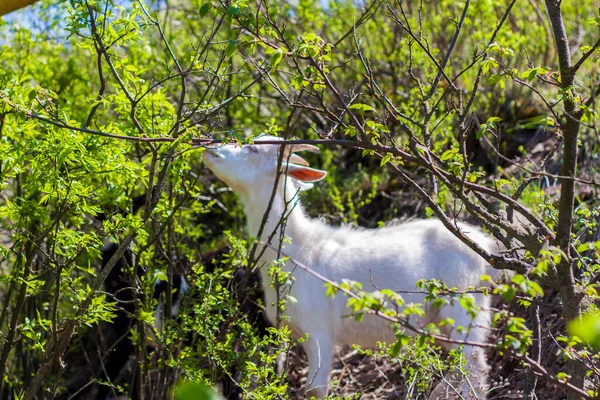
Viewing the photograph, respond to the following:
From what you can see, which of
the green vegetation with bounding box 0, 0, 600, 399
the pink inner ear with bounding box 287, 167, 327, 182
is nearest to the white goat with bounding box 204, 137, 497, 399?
the pink inner ear with bounding box 287, 167, 327, 182

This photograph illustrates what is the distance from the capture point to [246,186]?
5512 mm

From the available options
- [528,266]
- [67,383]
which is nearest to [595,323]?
[528,266]

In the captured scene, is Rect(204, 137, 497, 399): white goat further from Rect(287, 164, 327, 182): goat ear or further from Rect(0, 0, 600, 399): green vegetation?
Rect(0, 0, 600, 399): green vegetation

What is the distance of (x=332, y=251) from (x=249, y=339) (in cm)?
126

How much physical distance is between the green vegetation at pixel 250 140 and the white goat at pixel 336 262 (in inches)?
9.7

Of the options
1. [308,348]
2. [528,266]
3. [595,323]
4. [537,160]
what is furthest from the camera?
[537,160]

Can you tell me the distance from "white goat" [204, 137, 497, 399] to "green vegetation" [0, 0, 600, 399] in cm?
25

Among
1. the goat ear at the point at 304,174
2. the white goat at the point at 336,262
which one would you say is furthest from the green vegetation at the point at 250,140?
the goat ear at the point at 304,174

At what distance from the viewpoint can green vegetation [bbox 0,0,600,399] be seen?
2.99 meters

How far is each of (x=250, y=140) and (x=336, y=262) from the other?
2.32 m

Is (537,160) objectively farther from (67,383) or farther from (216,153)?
(67,383)

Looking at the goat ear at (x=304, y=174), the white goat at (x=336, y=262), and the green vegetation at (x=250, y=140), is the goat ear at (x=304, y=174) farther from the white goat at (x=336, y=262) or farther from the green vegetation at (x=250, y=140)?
the green vegetation at (x=250, y=140)

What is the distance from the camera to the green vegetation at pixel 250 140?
2994 mm

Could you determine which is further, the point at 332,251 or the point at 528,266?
the point at 332,251
